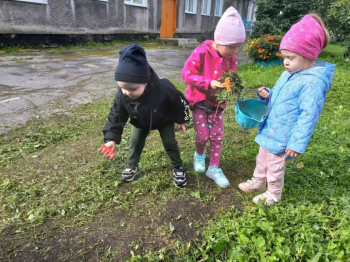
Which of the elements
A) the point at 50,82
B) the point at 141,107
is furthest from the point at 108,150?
the point at 50,82

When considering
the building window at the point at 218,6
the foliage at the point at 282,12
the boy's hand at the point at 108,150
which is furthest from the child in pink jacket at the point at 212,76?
the building window at the point at 218,6

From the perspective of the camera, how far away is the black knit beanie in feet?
6.36

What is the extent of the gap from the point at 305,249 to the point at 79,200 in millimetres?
1824

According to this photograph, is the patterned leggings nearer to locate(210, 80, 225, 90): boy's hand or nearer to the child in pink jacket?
the child in pink jacket

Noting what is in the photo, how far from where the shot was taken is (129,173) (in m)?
2.62

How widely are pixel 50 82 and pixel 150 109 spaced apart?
4.39 meters

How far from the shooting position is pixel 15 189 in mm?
2395

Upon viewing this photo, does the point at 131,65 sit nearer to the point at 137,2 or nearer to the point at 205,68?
the point at 205,68

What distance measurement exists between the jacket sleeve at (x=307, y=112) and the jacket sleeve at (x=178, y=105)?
94 centimetres

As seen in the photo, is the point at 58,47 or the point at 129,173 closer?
the point at 129,173

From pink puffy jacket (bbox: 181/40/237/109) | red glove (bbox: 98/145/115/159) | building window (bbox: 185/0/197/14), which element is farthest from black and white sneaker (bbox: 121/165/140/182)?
building window (bbox: 185/0/197/14)

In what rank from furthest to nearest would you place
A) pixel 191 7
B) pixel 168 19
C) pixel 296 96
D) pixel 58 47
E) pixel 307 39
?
pixel 191 7 → pixel 168 19 → pixel 58 47 → pixel 296 96 → pixel 307 39

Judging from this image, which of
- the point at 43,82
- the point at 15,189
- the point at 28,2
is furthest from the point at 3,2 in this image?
the point at 15,189

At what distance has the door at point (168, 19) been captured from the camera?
15.7 meters
